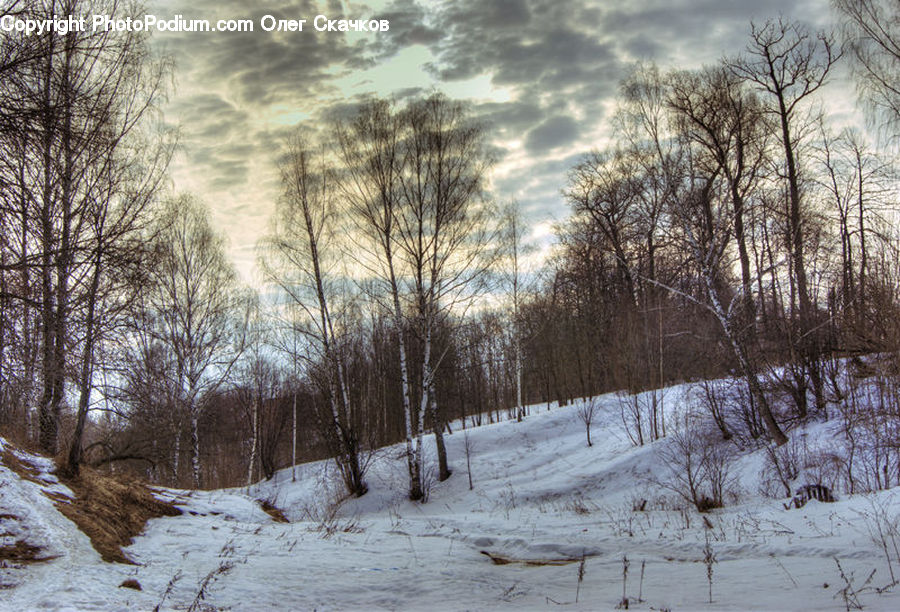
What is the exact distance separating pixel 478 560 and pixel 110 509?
502 centimetres

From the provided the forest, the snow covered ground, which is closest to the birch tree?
the forest

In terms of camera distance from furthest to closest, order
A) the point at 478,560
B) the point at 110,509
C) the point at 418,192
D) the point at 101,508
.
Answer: the point at 418,192 → the point at 478,560 → the point at 110,509 → the point at 101,508

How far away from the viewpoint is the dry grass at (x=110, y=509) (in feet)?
19.2

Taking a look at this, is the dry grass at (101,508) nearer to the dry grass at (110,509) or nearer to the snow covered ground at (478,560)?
the dry grass at (110,509)

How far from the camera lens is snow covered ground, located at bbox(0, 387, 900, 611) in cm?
456

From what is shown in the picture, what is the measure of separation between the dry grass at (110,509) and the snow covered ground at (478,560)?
19 centimetres

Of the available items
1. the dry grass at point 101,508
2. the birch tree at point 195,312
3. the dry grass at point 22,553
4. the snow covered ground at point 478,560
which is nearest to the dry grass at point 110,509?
the dry grass at point 101,508

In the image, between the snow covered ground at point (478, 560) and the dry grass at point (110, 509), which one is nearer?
the snow covered ground at point (478, 560)

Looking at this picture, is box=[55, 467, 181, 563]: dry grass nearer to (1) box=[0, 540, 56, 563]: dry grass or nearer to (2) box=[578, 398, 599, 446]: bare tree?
(1) box=[0, 540, 56, 563]: dry grass

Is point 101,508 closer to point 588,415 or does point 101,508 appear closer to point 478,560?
point 478,560

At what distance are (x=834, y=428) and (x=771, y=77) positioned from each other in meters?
11.6

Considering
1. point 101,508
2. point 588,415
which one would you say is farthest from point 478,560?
point 588,415

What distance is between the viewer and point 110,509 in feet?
23.2

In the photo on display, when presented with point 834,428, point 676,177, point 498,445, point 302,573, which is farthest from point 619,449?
point 302,573
